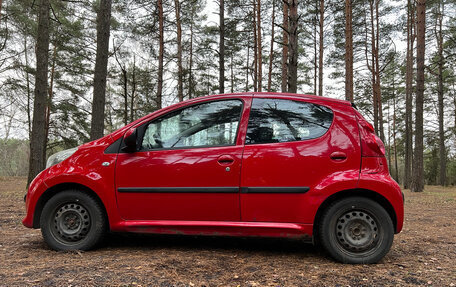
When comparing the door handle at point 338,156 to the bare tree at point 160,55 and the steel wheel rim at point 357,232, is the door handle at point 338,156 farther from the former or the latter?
the bare tree at point 160,55

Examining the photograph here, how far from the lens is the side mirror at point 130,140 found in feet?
10.6

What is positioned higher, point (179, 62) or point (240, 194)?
point (179, 62)

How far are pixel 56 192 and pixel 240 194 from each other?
2.14m

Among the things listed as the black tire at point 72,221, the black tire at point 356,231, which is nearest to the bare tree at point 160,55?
the black tire at point 72,221

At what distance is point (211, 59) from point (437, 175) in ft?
88.6

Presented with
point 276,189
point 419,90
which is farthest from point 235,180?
point 419,90

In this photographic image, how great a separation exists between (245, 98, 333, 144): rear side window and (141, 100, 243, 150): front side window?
20 centimetres

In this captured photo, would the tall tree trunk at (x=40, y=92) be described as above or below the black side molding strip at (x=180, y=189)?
above

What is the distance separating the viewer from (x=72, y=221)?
3342 mm

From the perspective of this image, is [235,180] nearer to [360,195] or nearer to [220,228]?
[220,228]

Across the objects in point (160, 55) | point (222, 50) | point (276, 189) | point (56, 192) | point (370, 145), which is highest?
point (222, 50)

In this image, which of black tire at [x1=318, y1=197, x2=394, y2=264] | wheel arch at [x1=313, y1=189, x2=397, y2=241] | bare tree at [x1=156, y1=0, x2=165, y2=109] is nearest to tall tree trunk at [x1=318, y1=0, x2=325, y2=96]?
bare tree at [x1=156, y1=0, x2=165, y2=109]

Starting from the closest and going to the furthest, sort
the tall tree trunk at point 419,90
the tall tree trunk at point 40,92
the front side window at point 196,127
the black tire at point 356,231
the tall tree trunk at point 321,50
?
the black tire at point 356,231, the front side window at point 196,127, the tall tree trunk at point 40,92, the tall tree trunk at point 419,90, the tall tree trunk at point 321,50

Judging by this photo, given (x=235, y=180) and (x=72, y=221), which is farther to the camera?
(x=72, y=221)
